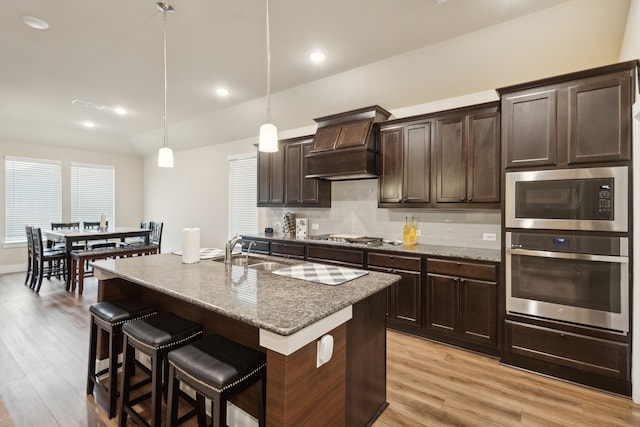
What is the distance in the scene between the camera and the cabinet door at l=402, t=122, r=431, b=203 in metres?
3.48

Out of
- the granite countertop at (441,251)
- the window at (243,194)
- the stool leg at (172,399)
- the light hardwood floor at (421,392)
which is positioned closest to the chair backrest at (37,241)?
the light hardwood floor at (421,392)

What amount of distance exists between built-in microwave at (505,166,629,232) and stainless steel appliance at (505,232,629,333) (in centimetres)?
10

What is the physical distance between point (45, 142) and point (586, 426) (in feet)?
30.7

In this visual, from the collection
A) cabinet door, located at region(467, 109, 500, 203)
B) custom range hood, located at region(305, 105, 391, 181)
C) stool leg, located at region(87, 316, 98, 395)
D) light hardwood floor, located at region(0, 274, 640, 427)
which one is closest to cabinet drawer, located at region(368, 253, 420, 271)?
light hardwood floor, located at region(0, 274, 640, 427)

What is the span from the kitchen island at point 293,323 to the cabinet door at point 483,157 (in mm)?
1718

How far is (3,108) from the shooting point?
203 inches

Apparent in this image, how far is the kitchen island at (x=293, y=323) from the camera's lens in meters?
1.29

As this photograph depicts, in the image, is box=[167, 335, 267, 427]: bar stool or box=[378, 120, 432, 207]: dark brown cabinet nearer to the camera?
box=[167, 335, 267, 427]: bar stool

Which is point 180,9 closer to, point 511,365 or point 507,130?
point 507,130

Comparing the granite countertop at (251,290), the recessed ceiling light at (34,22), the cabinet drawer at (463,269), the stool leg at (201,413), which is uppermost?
the recessed ceiling light at (34,22)

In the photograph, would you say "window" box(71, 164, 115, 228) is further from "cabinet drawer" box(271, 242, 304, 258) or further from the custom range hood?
the custom range hood

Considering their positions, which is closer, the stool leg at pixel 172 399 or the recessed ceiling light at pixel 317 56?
the stool leg at pixel 172 399

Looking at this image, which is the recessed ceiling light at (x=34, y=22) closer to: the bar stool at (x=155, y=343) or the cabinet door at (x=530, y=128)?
the bar stool at (x=155, y=343)

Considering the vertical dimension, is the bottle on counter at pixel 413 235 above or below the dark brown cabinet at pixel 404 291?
above
